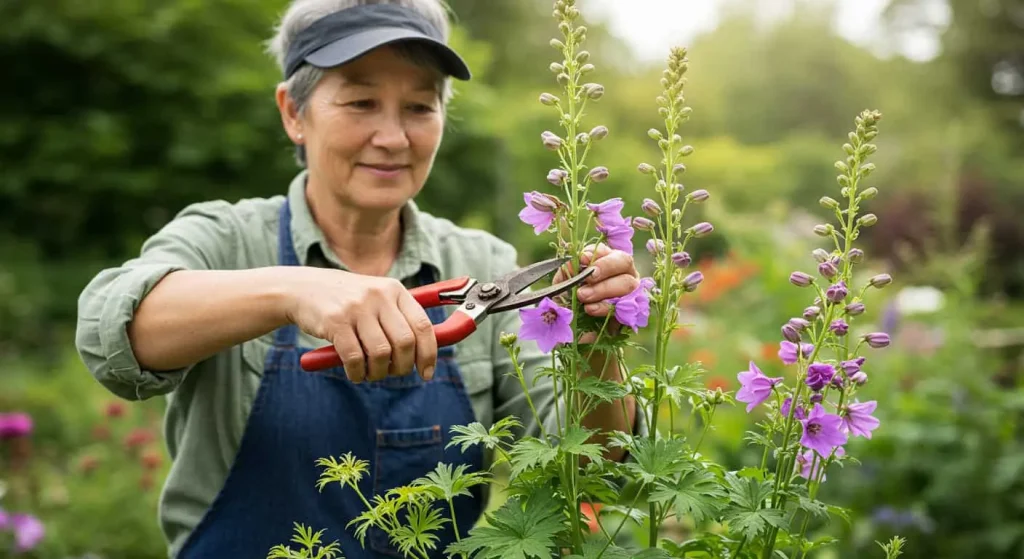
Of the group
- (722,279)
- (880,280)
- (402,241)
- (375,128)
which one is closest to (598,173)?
(880,280)

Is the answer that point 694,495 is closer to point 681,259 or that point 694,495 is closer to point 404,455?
point 681,259

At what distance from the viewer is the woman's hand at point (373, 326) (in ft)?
4.29

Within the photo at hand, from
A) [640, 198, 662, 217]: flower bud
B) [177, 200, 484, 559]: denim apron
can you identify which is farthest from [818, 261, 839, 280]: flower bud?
[177, 200, 484, 559]: denim apron

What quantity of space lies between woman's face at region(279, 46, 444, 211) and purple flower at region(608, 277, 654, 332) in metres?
0.84

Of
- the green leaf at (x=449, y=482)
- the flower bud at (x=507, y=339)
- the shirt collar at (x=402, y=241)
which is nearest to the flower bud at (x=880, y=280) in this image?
the flower bud at (x=507, y=339)

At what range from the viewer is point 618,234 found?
1.38m

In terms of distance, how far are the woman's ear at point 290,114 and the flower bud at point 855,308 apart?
134 centimetres

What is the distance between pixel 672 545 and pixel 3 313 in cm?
801

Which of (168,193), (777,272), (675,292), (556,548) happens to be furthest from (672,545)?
(168,193)

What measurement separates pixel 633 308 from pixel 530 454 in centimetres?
25

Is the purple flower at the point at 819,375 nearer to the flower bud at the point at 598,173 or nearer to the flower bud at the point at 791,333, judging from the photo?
the flower bud at the point at 791,333

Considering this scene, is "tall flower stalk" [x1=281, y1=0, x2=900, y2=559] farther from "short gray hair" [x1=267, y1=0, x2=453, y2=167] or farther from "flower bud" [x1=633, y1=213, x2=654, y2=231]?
"short gray hair" [x1=267, y1=0, x2=453, y2=167]

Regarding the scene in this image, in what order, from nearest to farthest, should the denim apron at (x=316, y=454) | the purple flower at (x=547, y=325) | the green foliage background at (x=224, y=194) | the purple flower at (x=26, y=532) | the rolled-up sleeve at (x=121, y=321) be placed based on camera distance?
the purple flower at (x=547, y=325) → the rolled-up sleeve at (x=121, y=321) → the denim apron at (x=316, y=454) → the purple flower at (x=26, y=532) → the green foliage background at (x=224, y=194)

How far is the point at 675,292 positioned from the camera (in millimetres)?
1352
